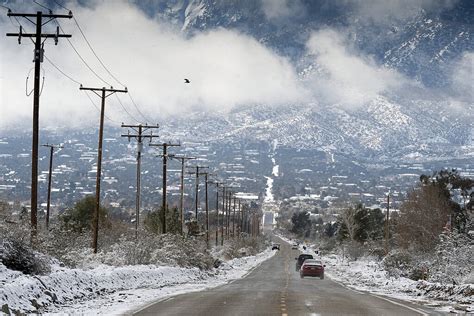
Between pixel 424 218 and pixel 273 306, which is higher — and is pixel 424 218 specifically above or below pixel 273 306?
above

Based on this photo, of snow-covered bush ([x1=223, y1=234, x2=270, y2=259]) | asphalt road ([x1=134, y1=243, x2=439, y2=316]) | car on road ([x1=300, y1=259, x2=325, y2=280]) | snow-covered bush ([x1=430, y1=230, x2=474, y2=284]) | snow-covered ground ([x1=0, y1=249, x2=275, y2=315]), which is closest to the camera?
snow-covered ground ([x1=0, y1=249, x2=275, y2=315])

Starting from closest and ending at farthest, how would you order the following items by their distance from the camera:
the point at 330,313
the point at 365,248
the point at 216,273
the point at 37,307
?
the point at 37,307 → the point at 330,313 → the point at 216,273 → the point at 365,248

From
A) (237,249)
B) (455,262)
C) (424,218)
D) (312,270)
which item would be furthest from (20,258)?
(237,249)

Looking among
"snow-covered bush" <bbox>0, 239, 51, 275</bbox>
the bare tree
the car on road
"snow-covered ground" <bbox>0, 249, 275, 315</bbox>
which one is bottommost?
the car on road

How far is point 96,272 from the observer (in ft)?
107

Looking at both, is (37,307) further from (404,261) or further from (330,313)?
(404,261)

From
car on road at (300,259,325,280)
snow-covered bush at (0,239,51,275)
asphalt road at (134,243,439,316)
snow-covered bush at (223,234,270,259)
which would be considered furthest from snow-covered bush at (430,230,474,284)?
snow-covered bush at (223,234,270,259)

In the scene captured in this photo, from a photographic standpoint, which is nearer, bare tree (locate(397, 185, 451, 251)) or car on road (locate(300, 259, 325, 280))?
car on road (locate(300, 259, 325, 280))

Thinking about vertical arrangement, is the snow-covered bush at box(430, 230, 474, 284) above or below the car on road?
above

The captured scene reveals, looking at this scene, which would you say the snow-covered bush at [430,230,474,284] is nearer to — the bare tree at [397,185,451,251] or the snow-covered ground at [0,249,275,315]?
the snow-covered ground at [0,249,275,315]

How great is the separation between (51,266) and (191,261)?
25781 millimetres

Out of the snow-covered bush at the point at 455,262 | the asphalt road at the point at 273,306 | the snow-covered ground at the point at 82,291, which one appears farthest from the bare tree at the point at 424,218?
the asphalt road at the point at 273,306

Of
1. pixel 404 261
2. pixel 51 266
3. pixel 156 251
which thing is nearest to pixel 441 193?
pixel 404 261

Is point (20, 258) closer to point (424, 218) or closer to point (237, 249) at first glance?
point (424, 218)
